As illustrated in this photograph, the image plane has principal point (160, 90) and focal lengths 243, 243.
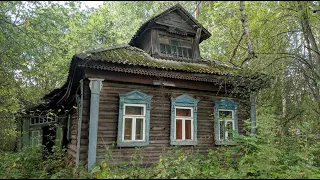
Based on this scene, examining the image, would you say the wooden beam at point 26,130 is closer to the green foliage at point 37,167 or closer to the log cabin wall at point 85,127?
the green foliage at point 37,167

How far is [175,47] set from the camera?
10961 millimetres

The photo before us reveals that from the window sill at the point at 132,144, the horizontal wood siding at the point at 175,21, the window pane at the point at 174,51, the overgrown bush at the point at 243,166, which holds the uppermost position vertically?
the horizontal wood siding at the point at 175,21

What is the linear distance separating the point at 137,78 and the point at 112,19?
18415 mm

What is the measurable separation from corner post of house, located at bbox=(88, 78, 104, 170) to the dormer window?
12.3 ft

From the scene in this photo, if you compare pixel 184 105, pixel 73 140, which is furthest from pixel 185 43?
pixel 73 140

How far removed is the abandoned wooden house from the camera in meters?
8.01

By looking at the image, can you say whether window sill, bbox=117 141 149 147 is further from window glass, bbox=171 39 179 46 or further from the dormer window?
A: window glass, bbox=171 39 179 46

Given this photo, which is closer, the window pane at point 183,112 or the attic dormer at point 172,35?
the window pane at point 183,112

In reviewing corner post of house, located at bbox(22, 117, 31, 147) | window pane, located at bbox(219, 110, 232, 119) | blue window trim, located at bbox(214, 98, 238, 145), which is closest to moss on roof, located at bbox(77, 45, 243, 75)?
blue window trim, located at bbox(214, 98, 238, 145)

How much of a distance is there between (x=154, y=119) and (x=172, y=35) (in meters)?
4.21

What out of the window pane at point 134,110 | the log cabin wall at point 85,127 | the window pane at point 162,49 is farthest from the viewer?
the window pane at point 162,49

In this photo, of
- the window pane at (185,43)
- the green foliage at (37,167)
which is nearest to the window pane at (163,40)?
the window pane at (185,43)

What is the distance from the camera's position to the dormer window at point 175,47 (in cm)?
1070

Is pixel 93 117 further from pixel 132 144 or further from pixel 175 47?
pixel 175 47
